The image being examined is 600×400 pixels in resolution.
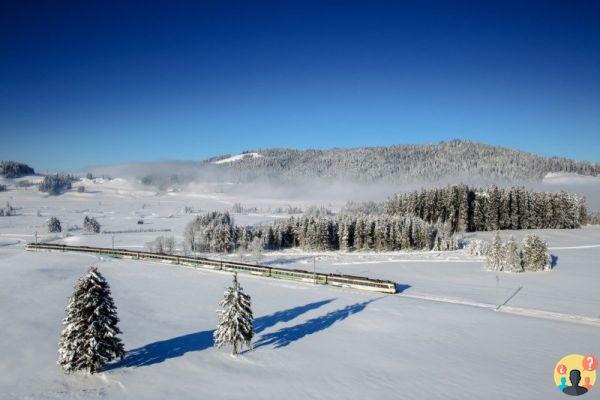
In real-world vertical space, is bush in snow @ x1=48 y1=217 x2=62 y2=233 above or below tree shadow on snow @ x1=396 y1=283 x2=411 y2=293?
above

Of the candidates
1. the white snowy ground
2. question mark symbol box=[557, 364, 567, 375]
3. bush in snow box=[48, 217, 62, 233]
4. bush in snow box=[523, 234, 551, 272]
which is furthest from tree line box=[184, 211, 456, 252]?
question mark symbol box=[557, 364, 567, 375]

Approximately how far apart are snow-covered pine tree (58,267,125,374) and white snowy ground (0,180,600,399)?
1075mm

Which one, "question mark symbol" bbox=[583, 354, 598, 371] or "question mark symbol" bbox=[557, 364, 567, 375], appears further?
"question mark symbol" bbox=[583, 354, 598, 371]

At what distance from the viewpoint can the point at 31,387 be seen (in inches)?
1025

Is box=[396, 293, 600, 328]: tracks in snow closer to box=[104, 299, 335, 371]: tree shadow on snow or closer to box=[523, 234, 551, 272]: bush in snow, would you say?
box=[104, 299, 335, 371]: tree shadow on snow

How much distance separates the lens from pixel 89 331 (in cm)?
2777

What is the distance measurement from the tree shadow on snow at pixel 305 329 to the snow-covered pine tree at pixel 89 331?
11.1m

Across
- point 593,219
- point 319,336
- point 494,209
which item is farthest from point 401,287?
point 593,219

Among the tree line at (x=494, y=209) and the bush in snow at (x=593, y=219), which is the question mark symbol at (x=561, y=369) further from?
the bush in snow at (x=593, y=219)

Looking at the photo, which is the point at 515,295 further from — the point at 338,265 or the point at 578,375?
the point at 338,265

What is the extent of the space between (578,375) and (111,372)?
1251 inches

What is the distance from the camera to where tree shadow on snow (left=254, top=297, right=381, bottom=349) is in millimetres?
34816

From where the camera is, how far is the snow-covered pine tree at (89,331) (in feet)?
89.5

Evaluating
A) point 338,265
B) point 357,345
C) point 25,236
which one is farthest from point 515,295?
point 25,236
